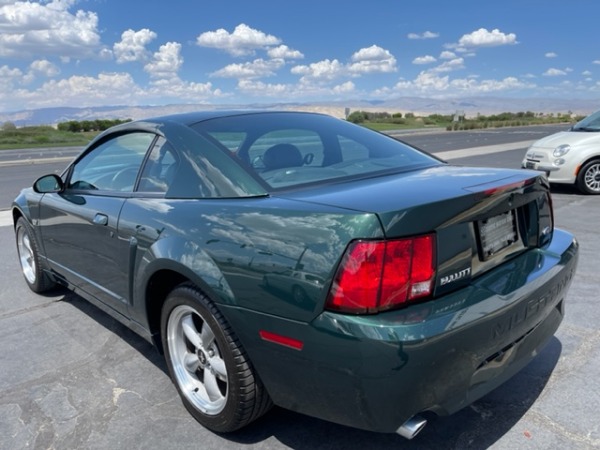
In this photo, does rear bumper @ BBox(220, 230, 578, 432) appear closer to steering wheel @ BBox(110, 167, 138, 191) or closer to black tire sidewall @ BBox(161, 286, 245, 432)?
black tire sidewall @ BBox(161, 286, 245, 432)

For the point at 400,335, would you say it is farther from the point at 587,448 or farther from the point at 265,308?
the point at 587,448

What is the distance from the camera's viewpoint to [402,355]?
5.88 ft

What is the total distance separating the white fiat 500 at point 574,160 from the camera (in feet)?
28.2

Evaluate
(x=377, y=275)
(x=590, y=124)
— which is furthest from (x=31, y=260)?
(x=590, y=124)

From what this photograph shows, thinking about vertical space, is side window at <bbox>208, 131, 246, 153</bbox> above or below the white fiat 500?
above

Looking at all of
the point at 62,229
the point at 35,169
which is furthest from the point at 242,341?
the point at 35,169

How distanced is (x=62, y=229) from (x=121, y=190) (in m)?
0.84

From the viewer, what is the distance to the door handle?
3.03 meters

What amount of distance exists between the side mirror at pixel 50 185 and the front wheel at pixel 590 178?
8.11 metres

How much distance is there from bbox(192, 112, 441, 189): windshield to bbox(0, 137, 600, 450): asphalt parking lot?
125cm

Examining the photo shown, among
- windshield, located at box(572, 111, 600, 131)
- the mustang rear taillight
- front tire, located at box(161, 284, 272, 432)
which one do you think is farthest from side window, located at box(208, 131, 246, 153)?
windshield, located at box(572, 111, 600, 131)

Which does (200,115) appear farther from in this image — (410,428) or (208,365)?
(410,428)

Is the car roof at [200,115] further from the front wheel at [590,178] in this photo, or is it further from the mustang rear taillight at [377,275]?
the front wheel at [590,178]

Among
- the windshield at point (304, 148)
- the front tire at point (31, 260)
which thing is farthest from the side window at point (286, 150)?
the front tire at point (31, 260)
